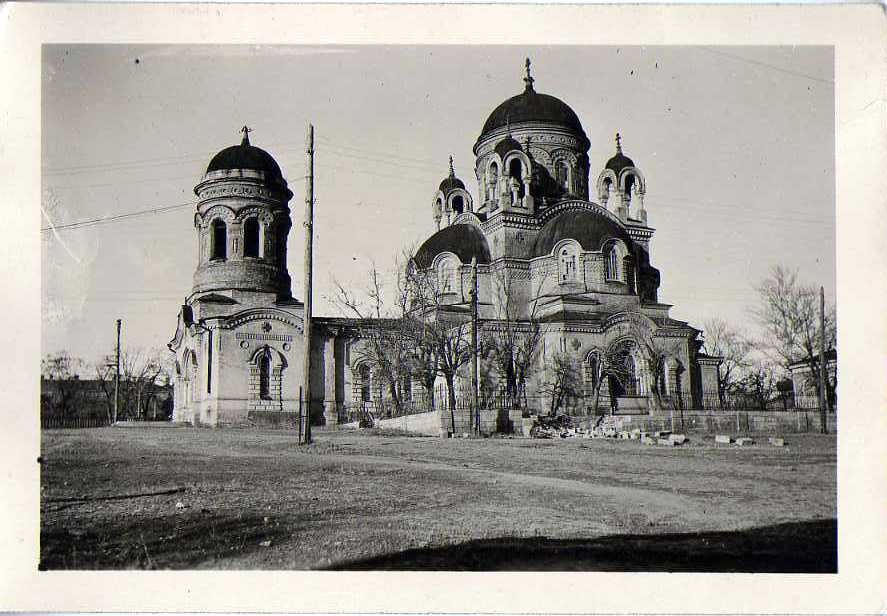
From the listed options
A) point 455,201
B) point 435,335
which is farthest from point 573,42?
point 455,201

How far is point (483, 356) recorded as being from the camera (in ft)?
67.6

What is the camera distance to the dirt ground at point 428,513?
28.2 ft

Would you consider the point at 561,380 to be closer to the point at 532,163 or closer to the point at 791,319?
the point at 532,163

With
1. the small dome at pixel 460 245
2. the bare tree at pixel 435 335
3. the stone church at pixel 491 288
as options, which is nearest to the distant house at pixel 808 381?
the stone church at pixel 491 288

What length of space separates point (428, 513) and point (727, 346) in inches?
451

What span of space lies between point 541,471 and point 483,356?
9082mm

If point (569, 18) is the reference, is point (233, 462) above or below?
below

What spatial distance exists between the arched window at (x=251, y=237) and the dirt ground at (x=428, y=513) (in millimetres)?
11111

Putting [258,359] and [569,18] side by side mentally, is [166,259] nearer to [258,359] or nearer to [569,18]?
[569,18]

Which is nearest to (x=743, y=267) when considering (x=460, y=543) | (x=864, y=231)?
(x=864, y=231)

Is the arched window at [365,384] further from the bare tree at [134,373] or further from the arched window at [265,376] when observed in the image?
the bare tree at [134,373]

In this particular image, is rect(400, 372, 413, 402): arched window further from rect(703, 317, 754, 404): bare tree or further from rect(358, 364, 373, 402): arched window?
rect(703, 317, 754, 404): bare tree

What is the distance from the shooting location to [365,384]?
24.4m

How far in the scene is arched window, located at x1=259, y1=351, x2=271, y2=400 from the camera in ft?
70.6
